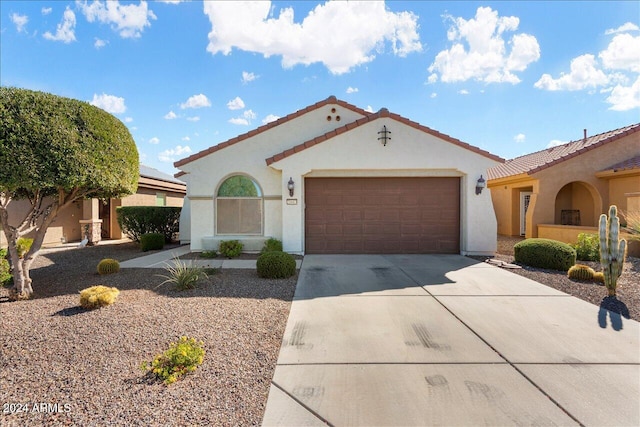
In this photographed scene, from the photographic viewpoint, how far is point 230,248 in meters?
9.98

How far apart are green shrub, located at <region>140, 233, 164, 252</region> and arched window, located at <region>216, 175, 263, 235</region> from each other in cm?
278

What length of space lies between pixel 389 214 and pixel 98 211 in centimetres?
1369

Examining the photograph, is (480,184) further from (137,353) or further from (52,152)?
(52,152)

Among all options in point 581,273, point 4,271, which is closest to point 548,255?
point 581,273

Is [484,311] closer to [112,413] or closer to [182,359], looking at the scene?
[182,359]

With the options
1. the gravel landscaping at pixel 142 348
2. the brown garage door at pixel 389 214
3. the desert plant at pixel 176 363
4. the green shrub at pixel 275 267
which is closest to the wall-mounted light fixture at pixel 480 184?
the brown garage door at pixel 389 214

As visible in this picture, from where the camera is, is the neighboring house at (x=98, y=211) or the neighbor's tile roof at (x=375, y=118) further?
the neighboring house at (x=98, y=211)

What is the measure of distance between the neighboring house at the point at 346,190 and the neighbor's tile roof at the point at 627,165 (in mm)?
7004

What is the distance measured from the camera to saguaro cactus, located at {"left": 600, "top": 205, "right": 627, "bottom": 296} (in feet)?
18.7

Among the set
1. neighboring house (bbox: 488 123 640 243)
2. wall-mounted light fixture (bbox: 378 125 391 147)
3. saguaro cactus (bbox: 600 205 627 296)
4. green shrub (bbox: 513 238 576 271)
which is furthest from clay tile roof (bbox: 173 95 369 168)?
neighboring house (bbox: 488 123 640 243)

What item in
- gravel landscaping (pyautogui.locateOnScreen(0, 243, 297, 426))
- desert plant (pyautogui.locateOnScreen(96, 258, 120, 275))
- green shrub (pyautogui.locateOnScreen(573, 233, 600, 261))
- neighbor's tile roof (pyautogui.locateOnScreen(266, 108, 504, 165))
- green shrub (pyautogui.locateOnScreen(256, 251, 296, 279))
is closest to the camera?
gravel landscaping (pyautogui.locateOnScreen(0, 243, 297, 426))

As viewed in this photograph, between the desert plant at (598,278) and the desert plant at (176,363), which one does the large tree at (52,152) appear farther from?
the desert plant at (598,278)

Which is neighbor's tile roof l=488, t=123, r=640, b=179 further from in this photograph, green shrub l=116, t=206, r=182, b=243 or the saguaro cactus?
green shrub l=116, t=206, r=182, b=243

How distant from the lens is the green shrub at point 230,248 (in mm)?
9898
